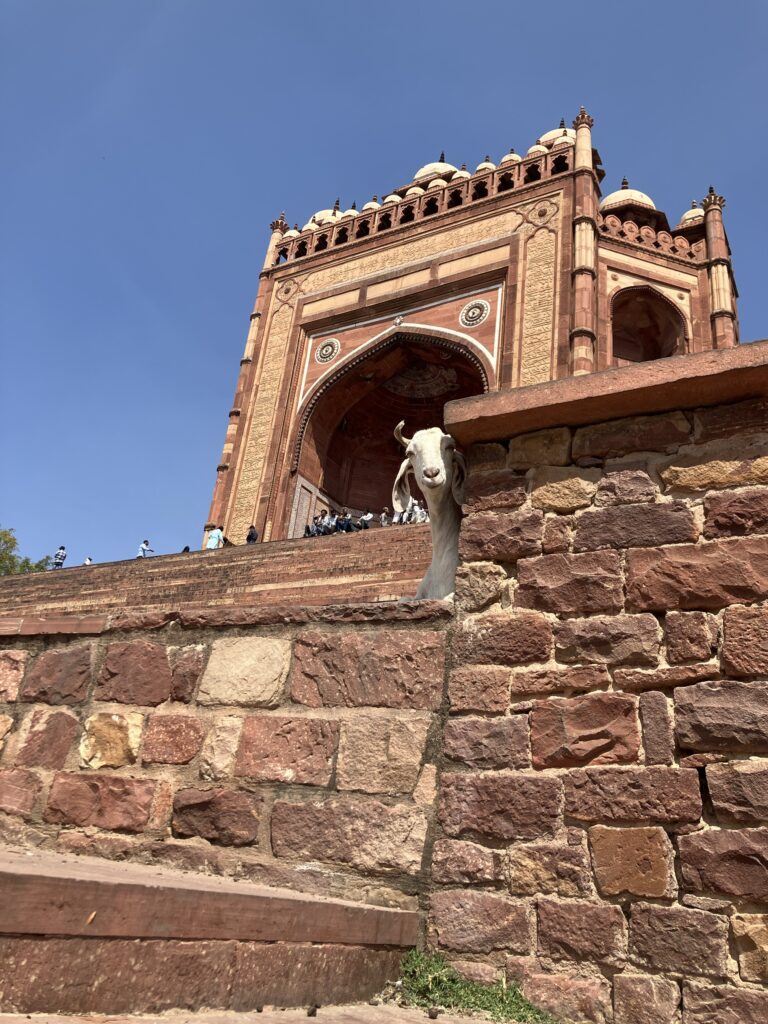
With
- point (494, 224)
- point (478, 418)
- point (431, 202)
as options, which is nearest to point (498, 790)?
point (478, 418)

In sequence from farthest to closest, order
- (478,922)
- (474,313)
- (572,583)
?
(474,313) < (572,583) < (478,922)

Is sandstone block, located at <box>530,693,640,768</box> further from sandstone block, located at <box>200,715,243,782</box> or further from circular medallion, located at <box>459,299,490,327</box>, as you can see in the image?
circular medallion, located at <box>459,299,490,327</box>

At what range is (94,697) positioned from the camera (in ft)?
8.78

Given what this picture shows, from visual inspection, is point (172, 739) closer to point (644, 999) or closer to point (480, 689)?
point (480, 689)

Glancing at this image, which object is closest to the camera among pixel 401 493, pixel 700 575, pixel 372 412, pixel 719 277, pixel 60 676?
pixel 700 575

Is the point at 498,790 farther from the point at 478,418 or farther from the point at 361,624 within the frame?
the point at 478,418

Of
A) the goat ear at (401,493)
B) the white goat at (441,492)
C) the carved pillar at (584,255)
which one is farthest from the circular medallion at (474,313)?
the white goat at (441,492)

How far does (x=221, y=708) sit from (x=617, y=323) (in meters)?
19.4

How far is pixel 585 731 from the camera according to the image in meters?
2.11

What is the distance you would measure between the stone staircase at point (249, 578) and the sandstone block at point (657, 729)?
735 centimetres

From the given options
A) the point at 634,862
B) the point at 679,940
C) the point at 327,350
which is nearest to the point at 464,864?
the point at 634,862

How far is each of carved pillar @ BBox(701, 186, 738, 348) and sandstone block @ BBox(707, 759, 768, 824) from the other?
→ 17.7 m

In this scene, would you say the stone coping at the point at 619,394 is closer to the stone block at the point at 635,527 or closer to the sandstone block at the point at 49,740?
the stone block at the point at 635,527

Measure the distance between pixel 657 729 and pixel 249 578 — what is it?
10150 millimetres
